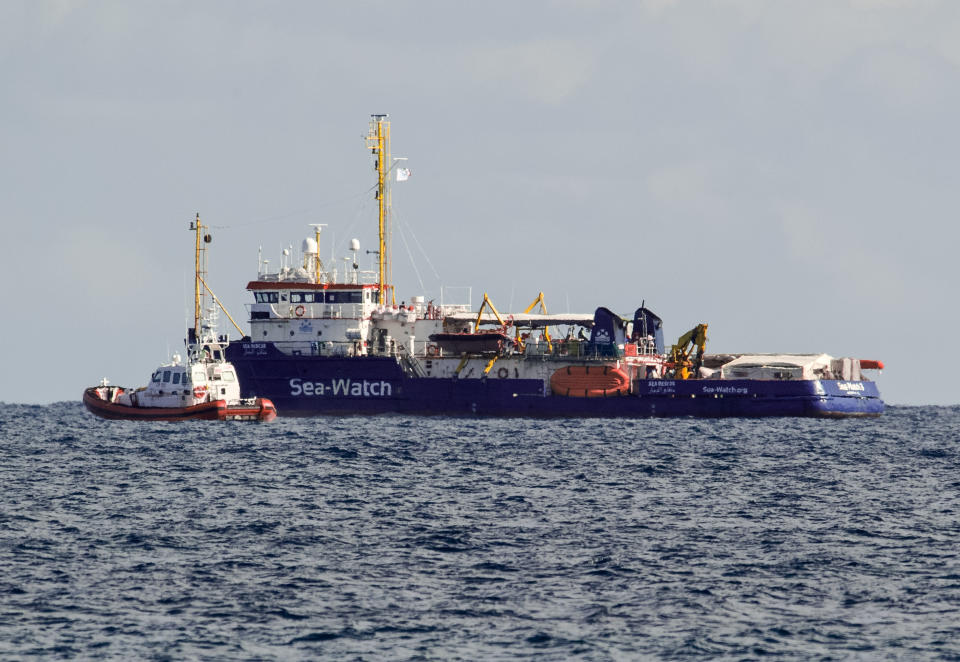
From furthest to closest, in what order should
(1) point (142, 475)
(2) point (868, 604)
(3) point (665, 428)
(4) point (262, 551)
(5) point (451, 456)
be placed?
(3) point (665, 428), (5) point (451, 456), (1) point (142, 475), (4) point (262, 551), (2) point (868, 604)

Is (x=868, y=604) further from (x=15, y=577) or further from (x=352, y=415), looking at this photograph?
(x=352, y=415)

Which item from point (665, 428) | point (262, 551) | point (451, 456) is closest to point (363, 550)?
point (262, 551)

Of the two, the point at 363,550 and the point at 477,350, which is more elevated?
the point at 477,350

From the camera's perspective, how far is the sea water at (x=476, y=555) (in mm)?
22656

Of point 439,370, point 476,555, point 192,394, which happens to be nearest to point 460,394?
point 439,370

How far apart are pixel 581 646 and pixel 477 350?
58.2 metres

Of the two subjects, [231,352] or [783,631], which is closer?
[783,631]

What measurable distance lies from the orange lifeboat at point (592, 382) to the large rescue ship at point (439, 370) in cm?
6

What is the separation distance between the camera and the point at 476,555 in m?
30.5

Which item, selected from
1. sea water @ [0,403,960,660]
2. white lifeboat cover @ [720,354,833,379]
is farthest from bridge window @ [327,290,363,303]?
white lifeboat cover @ [720,354,833,379]

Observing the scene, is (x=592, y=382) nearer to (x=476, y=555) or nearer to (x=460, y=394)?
(x=460, y=394)

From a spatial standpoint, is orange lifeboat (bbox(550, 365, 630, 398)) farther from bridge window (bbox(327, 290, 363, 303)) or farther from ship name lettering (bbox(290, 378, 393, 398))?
bridge window (bbox(327, 290, 363, 303))

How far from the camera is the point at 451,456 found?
56.3 m

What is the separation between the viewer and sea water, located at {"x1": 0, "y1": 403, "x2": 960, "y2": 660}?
2266 centimetres
